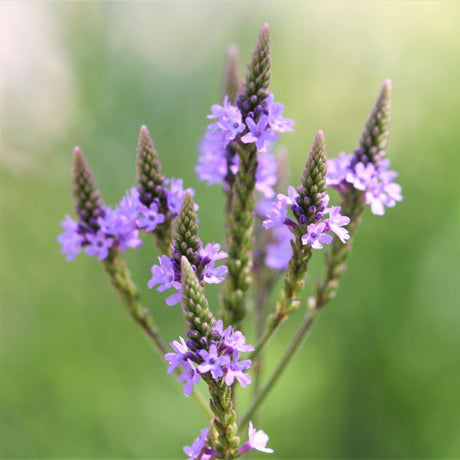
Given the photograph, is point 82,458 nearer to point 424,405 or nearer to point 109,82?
point 424,405

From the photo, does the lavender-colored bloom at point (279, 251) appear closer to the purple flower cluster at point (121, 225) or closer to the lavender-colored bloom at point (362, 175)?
the lavender-colored bloom at point (362, 175)

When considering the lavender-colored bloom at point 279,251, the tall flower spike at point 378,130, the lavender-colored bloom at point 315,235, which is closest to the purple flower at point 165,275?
the lavender-colored bloom at point 315,235

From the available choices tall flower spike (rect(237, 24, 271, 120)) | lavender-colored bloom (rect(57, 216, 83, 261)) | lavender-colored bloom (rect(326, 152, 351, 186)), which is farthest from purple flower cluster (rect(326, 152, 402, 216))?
lavender-colored bloom (rect(57, 216, 83, 261))

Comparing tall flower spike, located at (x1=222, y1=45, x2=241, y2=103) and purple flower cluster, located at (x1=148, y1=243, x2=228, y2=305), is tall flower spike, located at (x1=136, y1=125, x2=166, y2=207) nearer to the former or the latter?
purple flower cluster, located at (x1=148, y1=243, x2=228, y2=305)

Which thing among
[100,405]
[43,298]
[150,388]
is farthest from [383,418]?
[43,298]

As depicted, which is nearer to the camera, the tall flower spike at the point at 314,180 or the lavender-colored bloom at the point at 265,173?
the tall flower spike at the point at 314,180

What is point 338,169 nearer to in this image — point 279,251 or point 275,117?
point 275,117

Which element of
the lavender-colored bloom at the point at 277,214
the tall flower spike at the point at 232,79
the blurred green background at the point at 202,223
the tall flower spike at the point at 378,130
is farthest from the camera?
the blurred green background at the point at 202,223

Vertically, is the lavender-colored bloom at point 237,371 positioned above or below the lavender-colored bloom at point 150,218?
below

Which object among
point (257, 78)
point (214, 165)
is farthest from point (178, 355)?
point (257, 78)
